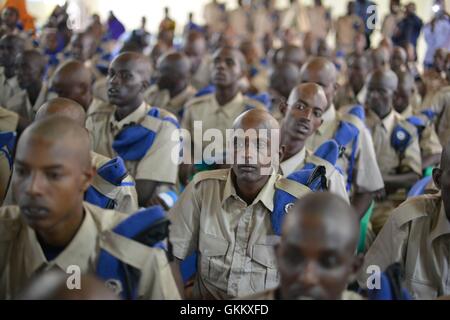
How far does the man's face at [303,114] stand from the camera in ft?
9.95

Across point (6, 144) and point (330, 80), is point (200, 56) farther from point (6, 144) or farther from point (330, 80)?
point (6, 144)

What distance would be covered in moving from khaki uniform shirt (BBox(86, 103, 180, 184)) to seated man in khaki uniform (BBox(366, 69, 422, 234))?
1257mm

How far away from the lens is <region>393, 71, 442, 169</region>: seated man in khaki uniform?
411cm

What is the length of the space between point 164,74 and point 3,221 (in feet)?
10.9

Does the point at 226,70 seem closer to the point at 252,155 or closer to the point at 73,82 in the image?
the point at 73,82

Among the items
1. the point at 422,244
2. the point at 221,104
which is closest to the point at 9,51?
the point at 221,104

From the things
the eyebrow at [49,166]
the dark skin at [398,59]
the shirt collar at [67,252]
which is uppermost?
the dark skin at [398,59]

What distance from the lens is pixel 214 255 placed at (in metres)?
2.34

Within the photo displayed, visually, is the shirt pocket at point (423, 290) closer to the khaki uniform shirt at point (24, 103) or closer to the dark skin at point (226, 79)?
the dark skin at point (226, 79)

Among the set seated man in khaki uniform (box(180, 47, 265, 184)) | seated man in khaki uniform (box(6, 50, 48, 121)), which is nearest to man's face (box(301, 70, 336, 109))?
seated man in khaki uniform (box(180, 47, 265, 184))

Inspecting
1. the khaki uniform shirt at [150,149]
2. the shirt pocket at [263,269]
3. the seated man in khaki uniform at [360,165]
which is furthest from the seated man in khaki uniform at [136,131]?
the shirt pocket at [263,269]

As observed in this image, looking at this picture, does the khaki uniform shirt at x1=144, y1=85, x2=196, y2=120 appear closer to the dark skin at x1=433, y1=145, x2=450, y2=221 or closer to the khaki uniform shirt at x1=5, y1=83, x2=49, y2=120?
the khaki uniform shirt at x1=5, y1=83, x2=49, y2=120

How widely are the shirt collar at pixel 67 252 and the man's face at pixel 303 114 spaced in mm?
1435
